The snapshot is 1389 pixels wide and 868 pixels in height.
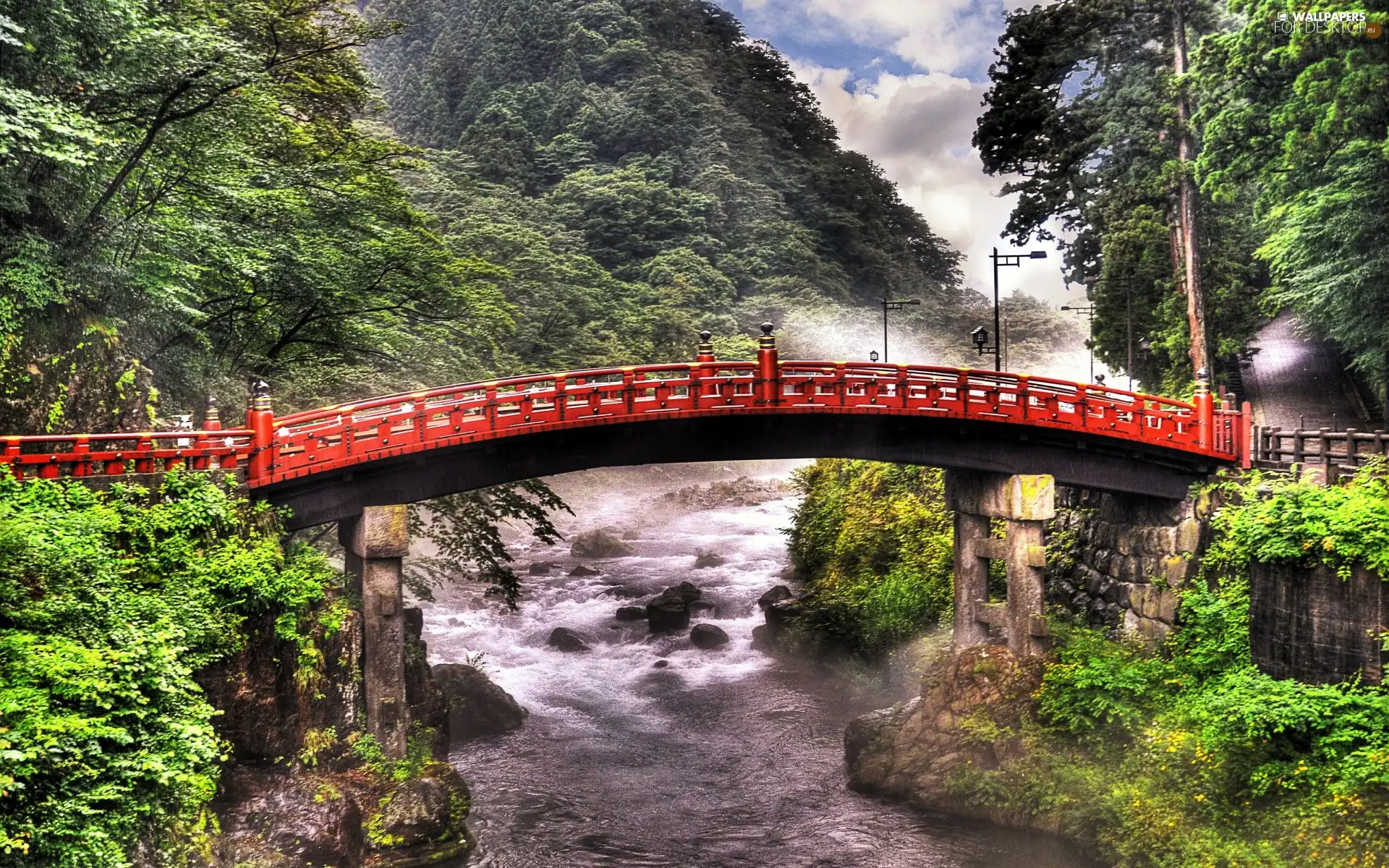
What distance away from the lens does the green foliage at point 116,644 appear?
11.8 metres

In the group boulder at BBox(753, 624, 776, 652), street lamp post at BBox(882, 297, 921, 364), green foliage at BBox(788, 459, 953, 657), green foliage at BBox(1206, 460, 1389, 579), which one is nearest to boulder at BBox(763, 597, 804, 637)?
boulder at BBox(753, 624, 776, 652)

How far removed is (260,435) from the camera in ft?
61.0

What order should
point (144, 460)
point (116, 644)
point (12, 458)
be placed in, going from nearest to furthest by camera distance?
point (116, 644), point (12, 458), point (144, 460)

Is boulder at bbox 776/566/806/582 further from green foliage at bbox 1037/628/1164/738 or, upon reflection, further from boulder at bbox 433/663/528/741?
green foliage at bbox 1037/628/1164/738

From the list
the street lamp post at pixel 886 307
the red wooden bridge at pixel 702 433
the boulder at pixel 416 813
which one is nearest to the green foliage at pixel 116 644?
the red wooden bridge at pixel 702 433

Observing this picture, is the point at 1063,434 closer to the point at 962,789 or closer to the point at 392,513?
the point at 962,789

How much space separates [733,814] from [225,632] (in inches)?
467

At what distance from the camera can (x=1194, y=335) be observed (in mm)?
33500

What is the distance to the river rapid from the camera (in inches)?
857

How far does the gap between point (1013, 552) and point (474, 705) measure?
46.3ft

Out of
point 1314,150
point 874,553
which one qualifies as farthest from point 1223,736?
point 874,553

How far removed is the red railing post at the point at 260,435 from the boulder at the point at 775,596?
70.0ft

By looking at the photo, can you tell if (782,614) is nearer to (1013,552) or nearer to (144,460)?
(1013,552)

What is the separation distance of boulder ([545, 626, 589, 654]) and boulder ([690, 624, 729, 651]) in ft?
11.7
